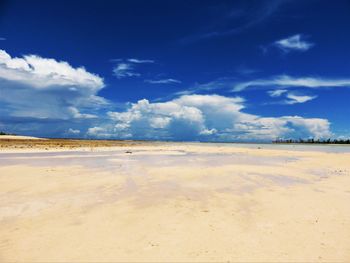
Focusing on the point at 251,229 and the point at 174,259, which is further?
the point at 251,229

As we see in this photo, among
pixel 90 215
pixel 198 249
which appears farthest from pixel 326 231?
pixel 90 215

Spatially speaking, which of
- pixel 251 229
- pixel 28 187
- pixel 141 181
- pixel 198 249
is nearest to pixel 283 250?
pixel 251 229

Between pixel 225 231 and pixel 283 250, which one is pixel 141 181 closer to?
pixel 225 231

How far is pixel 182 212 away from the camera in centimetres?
905

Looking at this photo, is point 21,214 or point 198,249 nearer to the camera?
point 198,249

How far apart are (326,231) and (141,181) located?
10.0 meters

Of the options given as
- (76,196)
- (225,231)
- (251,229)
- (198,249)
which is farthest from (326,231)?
(76,196)

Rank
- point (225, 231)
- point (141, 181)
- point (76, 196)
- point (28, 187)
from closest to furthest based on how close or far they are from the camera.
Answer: point (225, 231) → point (76, 196) → point (28, 187) → point (141, 181)

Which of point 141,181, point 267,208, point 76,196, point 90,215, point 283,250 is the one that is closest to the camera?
point 283,250

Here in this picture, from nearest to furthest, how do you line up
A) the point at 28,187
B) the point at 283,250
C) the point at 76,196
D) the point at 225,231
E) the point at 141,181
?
the point at 283,250
the point at 225,231
the point at 76,196
the point at 28,187
the point at 141,181

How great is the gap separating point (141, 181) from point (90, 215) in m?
6.64

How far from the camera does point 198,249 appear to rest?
6184mm

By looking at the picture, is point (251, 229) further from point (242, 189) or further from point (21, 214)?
point (21, 214)

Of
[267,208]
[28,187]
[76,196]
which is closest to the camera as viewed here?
[267,208]
